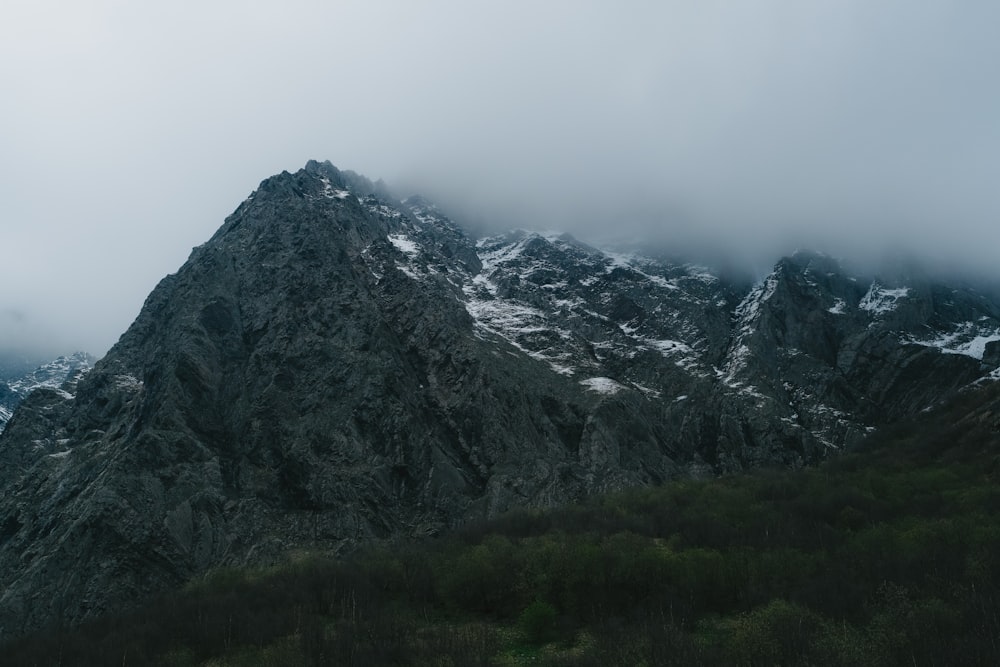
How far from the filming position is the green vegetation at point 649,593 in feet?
146

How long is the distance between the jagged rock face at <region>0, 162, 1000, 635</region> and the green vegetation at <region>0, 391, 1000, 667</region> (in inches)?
617

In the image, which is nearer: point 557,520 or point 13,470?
point 557,520

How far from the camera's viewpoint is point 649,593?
62.4 meters

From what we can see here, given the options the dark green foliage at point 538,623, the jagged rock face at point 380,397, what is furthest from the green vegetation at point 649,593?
the jagged rock face at point 380,397

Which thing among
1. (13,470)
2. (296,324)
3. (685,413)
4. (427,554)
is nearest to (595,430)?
(685,413)

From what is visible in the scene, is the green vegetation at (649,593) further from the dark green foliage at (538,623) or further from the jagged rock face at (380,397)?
Answer: the jagged rock face at (380,397)

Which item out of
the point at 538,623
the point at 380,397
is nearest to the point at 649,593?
the point at 538,623

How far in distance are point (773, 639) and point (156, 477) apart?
82690 mm

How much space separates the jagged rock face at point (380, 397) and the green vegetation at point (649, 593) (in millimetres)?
15662

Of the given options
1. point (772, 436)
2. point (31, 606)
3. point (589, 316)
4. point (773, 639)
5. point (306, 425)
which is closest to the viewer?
point (773, 639)

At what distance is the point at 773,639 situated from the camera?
43.1 meters

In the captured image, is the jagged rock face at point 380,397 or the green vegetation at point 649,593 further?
the jagged rock face at point 380,397

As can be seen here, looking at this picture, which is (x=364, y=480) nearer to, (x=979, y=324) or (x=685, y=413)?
(x=685, y=413)

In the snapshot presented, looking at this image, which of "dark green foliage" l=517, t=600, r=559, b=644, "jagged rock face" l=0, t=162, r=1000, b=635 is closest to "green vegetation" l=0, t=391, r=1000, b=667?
"dark green foliage" l=517, t=600, r=559, b=644
